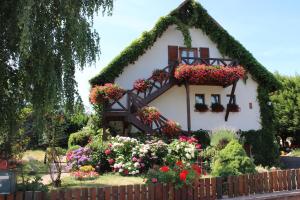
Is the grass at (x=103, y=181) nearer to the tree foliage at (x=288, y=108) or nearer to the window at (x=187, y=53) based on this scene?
the window at (x=187, y=53)

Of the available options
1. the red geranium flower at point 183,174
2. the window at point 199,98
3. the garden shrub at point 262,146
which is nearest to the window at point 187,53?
the window at point 199,98

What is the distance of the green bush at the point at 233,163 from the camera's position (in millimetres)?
10438

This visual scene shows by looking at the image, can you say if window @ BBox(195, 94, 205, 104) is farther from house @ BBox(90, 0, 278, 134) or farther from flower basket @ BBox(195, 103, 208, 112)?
flower basket @ BBox(195, 103, 208, 112)

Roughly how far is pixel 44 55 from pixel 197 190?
14.8 ft

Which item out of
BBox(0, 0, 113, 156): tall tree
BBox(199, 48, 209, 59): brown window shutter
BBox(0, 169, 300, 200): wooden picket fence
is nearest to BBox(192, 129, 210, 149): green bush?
BBox(199, 48, 209, 59): brown window shutter

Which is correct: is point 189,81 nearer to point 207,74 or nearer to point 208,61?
point 207,74

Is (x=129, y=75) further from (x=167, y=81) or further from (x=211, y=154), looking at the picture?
(x=211, y=154)

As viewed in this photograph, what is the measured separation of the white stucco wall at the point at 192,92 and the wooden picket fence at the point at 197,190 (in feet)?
32.6

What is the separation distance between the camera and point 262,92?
21.8 m

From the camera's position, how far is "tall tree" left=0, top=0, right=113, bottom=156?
820 cm

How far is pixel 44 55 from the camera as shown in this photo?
820 centimetres

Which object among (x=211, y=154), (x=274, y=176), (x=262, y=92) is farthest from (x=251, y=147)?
(x=274, y=176)

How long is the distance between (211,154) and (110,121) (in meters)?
5.44

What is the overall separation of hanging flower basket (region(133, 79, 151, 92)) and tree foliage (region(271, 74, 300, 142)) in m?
15.8
